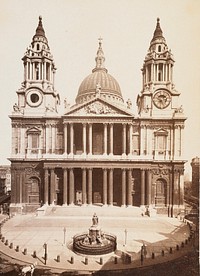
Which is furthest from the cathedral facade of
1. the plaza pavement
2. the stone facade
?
the plaza pavement

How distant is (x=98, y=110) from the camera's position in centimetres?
1839

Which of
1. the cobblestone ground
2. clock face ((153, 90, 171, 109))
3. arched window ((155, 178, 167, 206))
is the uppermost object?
clock face ((153, 90, 171, 109))

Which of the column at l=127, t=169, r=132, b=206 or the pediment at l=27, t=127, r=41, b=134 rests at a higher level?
the pediment at l=27, t=127, r=41, b=134

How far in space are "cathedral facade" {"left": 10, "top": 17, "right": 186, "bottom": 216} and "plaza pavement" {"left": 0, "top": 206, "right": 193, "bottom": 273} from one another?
1.47m

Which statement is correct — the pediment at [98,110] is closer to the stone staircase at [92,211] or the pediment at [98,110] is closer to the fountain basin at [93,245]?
the stone staircase at [92,211]

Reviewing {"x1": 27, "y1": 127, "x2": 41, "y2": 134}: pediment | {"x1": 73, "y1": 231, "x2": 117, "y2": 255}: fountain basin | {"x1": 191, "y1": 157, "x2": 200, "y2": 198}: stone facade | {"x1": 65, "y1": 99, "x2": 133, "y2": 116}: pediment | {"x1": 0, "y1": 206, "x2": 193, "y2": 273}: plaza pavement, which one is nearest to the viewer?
{"x1": 0, "y1": 206, "x2": 193, "y2": 273}: plaza pavement

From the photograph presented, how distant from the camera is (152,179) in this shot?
61.2 feet

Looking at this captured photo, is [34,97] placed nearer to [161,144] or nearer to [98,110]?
[98,110]

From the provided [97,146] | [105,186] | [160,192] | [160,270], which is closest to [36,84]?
[97,146]

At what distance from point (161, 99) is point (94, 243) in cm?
1205

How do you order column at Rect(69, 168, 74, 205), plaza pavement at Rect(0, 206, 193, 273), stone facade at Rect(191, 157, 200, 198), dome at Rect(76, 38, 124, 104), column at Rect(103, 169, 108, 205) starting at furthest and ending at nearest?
dome at Rect(76, 38, 124, 104), column at Rect(69, 168, 74, 205), column at Rect(103, 169, 108, 205), stone facade at Rect(191, 157, 200, 198), plaza pavement at Rect(0, 206, 193, 273)

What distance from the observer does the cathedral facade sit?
1806 centimetres

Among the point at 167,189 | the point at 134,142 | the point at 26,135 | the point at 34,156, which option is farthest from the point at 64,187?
the point at 167,189

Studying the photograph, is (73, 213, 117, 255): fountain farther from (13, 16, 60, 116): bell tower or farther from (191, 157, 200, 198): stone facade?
(13, 16, 60, 116): bell tower
